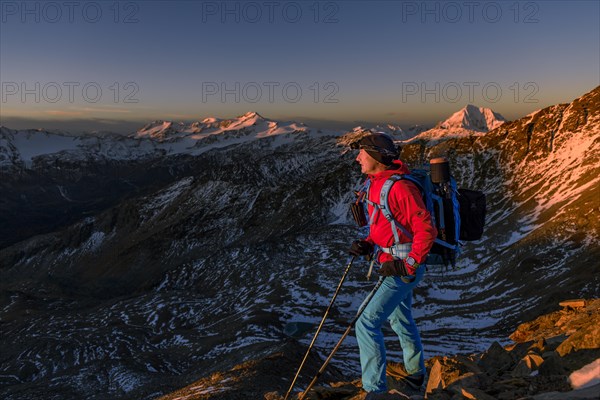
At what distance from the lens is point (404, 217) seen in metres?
7.40

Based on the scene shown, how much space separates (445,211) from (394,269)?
1.42 meters

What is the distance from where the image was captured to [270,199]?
558ft

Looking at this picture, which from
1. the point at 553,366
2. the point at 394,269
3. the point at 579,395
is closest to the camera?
the point at 579,395

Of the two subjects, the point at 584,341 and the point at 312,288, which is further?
the point at 312,288

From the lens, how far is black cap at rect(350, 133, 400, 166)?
25.3 feet

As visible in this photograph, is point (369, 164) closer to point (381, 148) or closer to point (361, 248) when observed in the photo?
point (381, 148)

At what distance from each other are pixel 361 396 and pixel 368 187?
4.01 meters

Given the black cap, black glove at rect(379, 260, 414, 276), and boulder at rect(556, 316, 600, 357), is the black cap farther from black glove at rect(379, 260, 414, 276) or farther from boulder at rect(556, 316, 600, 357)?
boulder at rect(556, 316, 600, 357)

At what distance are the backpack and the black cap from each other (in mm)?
439

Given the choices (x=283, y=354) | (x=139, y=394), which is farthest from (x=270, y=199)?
(x=283, y=354)

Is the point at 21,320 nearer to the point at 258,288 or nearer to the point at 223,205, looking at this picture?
the point at 258,288

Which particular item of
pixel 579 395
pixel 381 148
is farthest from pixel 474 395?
pixel 381 148

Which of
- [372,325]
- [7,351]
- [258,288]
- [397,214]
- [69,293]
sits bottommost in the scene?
[69,293]

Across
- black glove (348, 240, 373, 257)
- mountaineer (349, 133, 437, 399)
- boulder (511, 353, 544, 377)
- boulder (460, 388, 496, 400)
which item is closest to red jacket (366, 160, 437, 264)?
mountaineer (349, 133, 437, 399)
